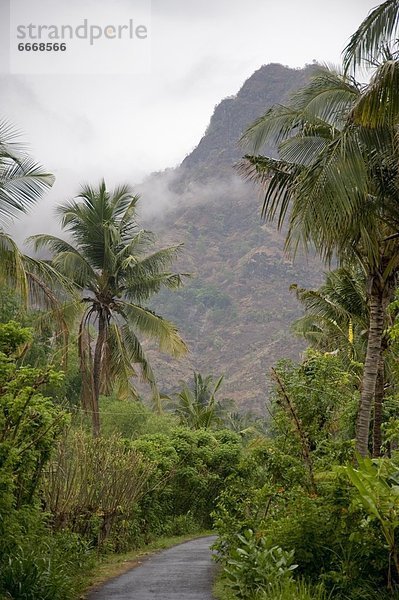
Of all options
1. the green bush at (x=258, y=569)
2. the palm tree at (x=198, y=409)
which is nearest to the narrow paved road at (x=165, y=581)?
the green bush at (x=258, y=569)

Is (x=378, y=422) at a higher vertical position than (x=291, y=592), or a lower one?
higher

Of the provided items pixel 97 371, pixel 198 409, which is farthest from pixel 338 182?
pixel 198 409

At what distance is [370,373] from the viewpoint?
36.9 ft

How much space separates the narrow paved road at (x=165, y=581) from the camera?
9030 millimetres

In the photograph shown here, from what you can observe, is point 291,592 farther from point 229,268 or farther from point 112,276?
point 229,268

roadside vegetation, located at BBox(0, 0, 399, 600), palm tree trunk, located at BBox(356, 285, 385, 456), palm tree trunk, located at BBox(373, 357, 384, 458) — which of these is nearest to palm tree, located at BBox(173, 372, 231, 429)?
roadside vegetation, located at BBox(0, 0, 399, 600)

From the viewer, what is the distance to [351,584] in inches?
273

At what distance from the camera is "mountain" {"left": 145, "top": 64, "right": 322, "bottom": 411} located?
109500 mm

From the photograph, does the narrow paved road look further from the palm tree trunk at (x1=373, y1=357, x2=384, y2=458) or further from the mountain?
the mountain

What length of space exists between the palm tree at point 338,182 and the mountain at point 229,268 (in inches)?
3010

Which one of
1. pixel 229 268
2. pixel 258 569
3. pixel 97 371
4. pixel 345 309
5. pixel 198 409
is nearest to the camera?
pixel 258 569

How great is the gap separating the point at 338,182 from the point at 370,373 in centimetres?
336

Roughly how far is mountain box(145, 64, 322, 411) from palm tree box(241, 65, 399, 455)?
76450 mm

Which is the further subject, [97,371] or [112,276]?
[112,276]
